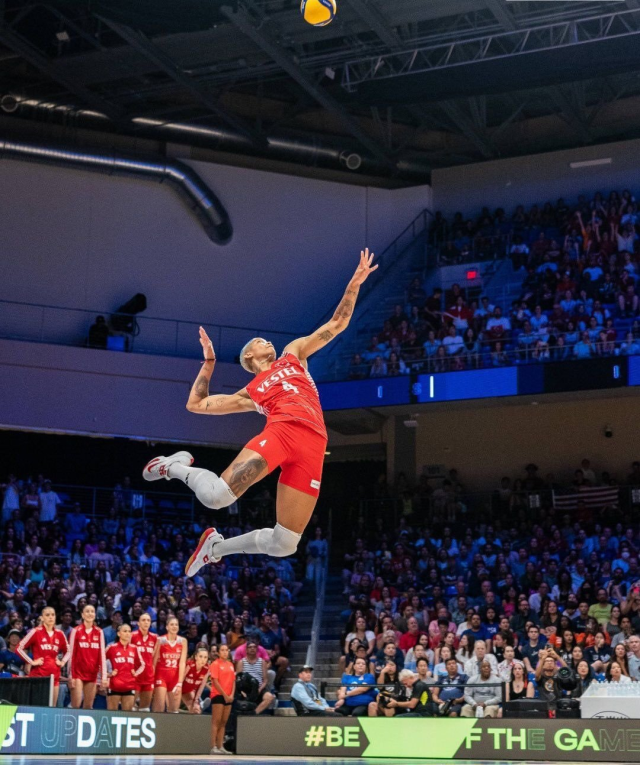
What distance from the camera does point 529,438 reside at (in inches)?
1331

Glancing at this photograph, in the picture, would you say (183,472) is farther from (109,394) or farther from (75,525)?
(109,394)

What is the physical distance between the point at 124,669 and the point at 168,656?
89 cm

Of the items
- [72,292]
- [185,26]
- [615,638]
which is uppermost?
[185,26]

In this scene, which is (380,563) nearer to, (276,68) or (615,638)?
(615,638)

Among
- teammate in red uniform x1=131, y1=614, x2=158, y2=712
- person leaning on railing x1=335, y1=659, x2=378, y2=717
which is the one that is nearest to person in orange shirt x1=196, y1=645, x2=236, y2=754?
teammate in red uniform x1=131, y1=614, x2=158, y2=712

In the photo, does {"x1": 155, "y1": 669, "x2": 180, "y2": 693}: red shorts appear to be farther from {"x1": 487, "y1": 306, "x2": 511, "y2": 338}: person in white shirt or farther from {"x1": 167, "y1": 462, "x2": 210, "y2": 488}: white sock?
{"x1": 487, "y1": 306, "x2": 511, "y2": 338}: person in white shirt

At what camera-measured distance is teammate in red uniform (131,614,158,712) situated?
19859 mm

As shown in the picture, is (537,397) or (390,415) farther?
(390,415)

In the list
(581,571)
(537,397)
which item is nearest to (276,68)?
(537,397)

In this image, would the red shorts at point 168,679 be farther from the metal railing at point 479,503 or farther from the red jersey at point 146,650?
the metal railing at point 479,503

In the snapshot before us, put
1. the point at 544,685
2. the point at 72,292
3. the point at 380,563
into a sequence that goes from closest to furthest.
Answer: the point at 544,685 < the point at 380,563 < the point at 72,292

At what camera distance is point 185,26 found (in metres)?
26.9

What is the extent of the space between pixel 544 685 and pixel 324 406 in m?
13.1

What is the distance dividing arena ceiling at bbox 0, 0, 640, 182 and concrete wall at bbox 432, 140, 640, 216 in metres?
0.65
